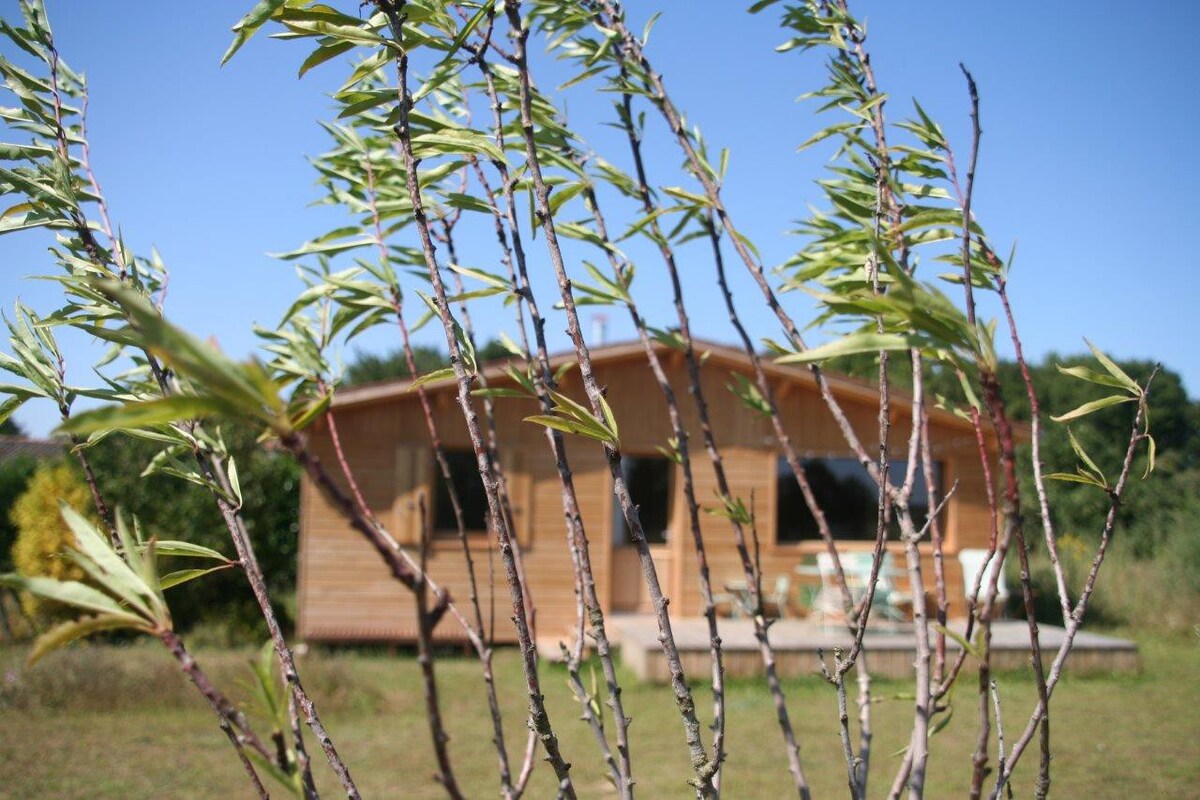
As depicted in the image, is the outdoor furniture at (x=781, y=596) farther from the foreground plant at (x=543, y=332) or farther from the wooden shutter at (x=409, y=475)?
the foreground plant at (x=543, y=332)

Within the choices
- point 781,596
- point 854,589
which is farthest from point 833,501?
point 781,596

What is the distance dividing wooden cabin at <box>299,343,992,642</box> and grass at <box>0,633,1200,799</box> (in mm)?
1044

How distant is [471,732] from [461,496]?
4.37 meters

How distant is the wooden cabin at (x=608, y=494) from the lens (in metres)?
11.9

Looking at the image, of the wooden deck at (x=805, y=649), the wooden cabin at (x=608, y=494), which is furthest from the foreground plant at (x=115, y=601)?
the wooden cabin at (x=608, y=494)

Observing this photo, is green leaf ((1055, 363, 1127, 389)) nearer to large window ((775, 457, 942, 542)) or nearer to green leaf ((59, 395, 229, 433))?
green leaf ((59, 395, 229, 433))

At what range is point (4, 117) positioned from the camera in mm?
1857

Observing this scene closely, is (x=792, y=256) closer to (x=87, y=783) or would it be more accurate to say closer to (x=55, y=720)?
(x=87, y=783)

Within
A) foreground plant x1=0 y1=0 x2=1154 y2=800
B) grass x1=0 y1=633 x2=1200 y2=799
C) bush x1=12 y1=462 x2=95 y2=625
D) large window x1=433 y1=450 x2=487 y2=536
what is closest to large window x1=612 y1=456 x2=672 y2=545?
large window x1=433 y1=450 x2=487 y2=536

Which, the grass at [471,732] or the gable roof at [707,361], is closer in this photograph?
the grass at [471,732]

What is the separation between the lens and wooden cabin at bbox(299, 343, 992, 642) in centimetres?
1194

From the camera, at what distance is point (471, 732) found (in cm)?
880

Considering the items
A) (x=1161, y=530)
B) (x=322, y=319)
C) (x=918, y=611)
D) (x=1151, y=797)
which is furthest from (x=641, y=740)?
(x=1161, y=530)

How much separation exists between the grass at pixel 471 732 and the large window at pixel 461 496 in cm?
178
